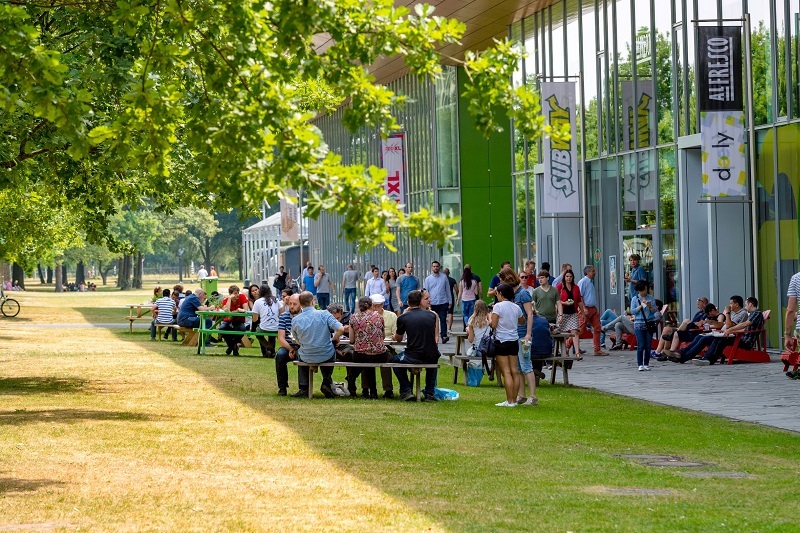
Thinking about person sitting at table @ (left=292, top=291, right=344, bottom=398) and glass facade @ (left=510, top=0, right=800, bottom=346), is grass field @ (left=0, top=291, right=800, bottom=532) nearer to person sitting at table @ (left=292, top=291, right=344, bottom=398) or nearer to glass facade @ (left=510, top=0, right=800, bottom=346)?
person sitting at table @ (left=292, top=291, right=344, bottom=398)

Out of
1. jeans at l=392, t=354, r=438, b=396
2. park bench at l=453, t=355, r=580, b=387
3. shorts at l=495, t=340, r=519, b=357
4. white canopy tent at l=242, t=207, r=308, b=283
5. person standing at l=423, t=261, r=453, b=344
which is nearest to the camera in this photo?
shorts at l=495, t=340, r=519, b=357

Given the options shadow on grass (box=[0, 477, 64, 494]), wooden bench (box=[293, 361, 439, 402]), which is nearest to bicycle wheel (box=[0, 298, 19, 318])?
wooden bench (box=[293, 361, 439, 402])

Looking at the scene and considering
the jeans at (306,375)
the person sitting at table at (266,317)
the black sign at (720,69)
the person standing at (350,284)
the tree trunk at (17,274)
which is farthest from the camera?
the tree trunk at (17,274)

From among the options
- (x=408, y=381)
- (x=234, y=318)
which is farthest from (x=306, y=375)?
(x=234, y=318)

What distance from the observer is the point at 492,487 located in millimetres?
9922

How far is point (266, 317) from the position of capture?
26062 millimetres

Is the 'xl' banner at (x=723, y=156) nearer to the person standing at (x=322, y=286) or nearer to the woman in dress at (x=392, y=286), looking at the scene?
the woman in dress at (x=392, y=286)

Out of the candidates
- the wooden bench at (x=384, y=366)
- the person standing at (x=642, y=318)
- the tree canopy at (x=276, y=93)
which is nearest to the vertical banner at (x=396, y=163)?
the person standing at (x=642, y=318)

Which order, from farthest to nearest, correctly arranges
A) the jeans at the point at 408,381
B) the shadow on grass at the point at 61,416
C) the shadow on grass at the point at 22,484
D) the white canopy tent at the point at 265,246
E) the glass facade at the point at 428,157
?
1. the white canopy tent at the point at 265,246
2. the glass facade at the point at 428,157
3. the jeans at the point at 408,381
4. the shadow on grass at the point at 61,416
5. the shadow on grass at the point at 22,484

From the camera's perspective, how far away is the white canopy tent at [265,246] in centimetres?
6938

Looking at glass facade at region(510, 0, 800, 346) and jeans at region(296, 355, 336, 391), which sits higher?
glass facade at region(510, 0, 800, 346)

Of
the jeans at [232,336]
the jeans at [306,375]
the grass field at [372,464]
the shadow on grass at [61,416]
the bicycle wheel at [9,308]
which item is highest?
the bicycle wheel at [9,308]

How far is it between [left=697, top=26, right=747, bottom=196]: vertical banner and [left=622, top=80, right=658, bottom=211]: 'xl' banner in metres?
4.44

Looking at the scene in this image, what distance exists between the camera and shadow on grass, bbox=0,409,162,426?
14.4 metres
